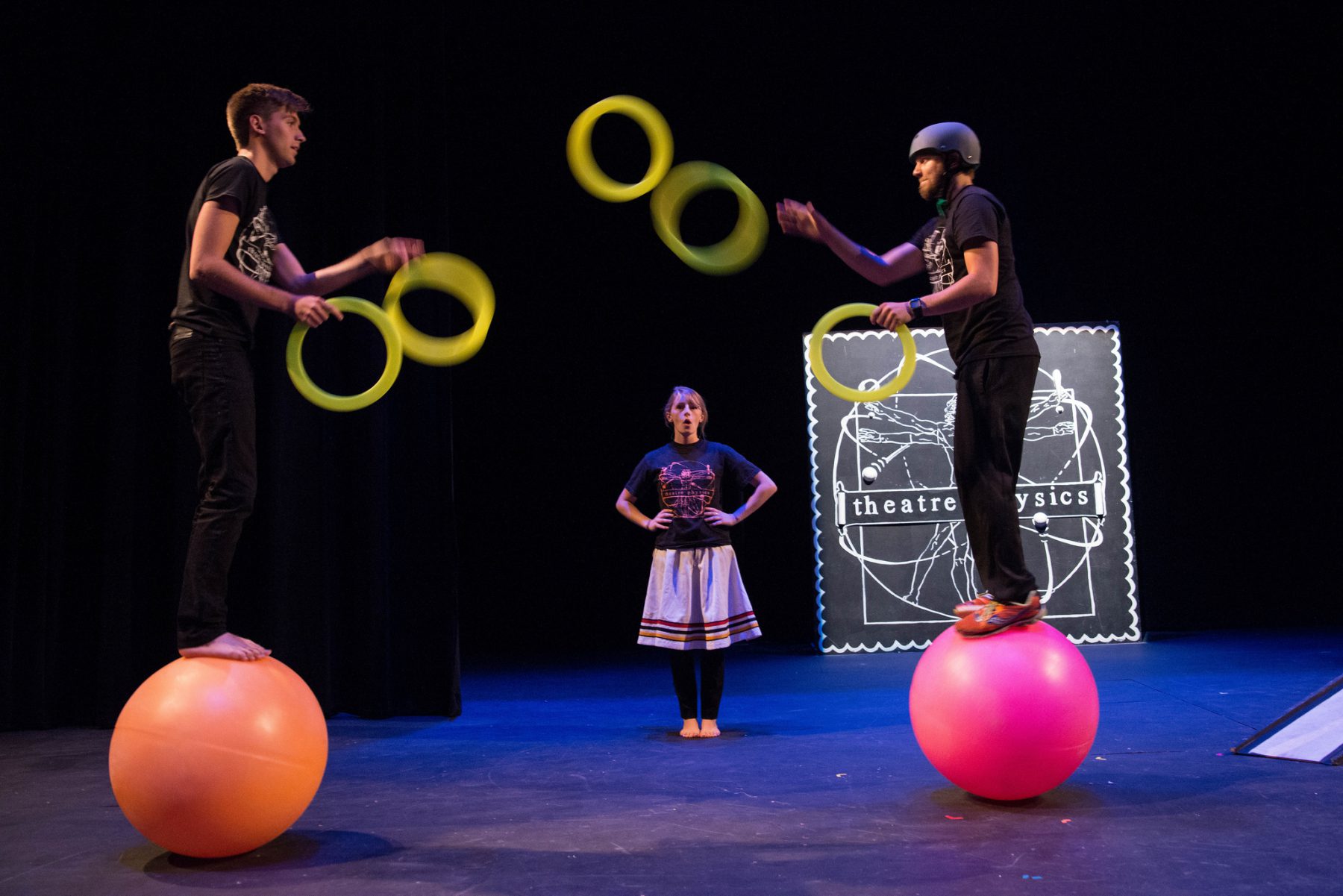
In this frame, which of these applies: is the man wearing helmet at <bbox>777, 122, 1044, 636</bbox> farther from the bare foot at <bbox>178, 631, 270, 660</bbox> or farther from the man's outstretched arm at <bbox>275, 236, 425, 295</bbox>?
the bare foot at <bbox>178, 631, 270, 660</bbox>

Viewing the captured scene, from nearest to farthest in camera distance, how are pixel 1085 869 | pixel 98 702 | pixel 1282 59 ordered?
pixel 1085 869 < pixel 98 702 < pixel 1282 59

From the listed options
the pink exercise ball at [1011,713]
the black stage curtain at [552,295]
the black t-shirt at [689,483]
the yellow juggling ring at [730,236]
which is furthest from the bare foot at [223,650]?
the black stage curtain at [552,295]

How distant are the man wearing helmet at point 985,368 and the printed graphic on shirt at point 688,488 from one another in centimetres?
172

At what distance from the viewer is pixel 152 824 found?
8.63 feet

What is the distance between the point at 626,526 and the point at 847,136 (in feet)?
11.0

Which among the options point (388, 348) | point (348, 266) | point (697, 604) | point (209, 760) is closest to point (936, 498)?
point (697, 604)

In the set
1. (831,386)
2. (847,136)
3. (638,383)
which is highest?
(847,136)

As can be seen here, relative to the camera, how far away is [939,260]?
325 cm

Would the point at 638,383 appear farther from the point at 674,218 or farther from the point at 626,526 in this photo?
the point at 674,218

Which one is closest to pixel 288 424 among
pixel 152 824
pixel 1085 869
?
pixel 152 824

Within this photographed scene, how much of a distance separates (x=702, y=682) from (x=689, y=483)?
0.91 meters

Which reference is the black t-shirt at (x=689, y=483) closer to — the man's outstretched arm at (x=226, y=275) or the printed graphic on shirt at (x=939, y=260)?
the printed graphic on shirt at (x=939, y=260)

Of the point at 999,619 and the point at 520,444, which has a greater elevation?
the point at 520,444

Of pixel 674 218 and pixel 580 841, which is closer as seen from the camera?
pixel 580 841
